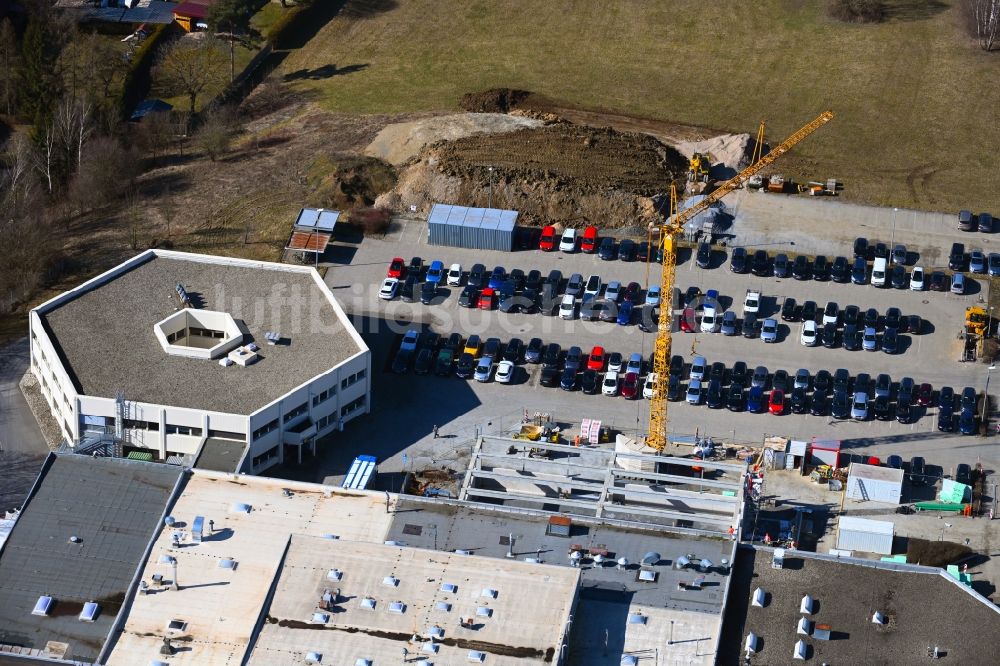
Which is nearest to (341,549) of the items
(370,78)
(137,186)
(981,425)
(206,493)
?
(206,493)

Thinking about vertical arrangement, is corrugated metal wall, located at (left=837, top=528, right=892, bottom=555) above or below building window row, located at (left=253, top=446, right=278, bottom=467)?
A: above

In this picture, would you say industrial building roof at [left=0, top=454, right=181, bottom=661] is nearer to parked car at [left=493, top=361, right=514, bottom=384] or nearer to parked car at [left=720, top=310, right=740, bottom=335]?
parked car at [left=493, top=361, right=514, bottom=384]

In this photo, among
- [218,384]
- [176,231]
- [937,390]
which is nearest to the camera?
[218,384]

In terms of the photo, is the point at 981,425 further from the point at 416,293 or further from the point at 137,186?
the point at 137,186

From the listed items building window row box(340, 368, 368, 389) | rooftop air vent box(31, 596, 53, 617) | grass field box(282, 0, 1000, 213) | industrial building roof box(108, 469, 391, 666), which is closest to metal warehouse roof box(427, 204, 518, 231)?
building window row box(340, 368, 368, 389)

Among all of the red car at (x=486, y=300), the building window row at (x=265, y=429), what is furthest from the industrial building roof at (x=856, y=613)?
the red car at (x=486, y=300)

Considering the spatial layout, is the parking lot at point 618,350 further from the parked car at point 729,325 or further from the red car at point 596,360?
the red car at point 596,360

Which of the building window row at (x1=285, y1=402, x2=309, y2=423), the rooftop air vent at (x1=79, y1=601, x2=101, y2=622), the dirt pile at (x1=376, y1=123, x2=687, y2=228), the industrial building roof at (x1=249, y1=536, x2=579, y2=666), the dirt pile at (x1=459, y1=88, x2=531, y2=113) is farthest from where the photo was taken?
the dirt pile at (x1=459, y1=88, x2=531, y2=113)
